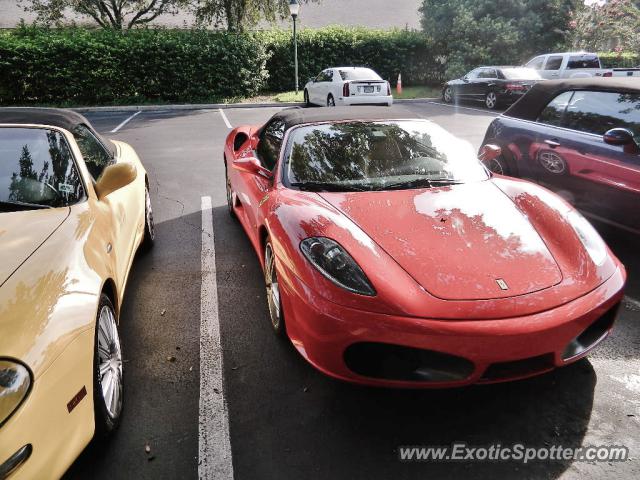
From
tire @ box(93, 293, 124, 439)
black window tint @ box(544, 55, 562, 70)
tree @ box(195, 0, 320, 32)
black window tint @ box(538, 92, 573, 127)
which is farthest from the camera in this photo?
tree @ box(195, 0, 320, 32)

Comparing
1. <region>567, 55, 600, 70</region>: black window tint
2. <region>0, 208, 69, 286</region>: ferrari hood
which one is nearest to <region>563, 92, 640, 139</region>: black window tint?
<region>0, 208, 69, 286</region>: ferrari hood

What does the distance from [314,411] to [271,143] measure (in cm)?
240

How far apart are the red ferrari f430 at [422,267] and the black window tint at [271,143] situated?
0.35 m

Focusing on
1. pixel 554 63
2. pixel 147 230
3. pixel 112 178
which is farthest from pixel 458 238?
pixel 554 63

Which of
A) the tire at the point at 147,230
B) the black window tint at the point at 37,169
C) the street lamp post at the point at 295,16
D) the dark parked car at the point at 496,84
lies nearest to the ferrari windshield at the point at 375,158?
the black window tint at the point at 37,169

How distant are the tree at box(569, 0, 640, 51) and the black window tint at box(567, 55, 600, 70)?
5552 mm

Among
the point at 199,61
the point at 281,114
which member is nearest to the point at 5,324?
the point at 281,114

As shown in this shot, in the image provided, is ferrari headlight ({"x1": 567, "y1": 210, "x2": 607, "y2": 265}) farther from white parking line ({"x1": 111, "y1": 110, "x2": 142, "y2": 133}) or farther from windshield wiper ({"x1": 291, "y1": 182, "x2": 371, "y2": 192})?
→ white parking line ({"x1": 111, "y1": 110, "x2": 142, "y2": 133})

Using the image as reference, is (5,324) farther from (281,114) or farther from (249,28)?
(249,28)

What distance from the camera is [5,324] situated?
5.34 feet

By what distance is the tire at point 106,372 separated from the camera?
2.02m

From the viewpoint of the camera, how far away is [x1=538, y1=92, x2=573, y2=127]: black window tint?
479 centimetres

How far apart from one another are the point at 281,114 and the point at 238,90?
14.8 meters

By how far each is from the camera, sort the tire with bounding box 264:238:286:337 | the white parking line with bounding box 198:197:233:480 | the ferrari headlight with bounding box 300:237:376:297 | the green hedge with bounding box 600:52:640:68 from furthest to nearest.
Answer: the green hedge with bounding box 600:52:640:68, the tire with bounding box 264:238:286:337, the ferrari headlight with bounding box 300:237:376:297, the white parking line with bounding box 198:197:233:480
